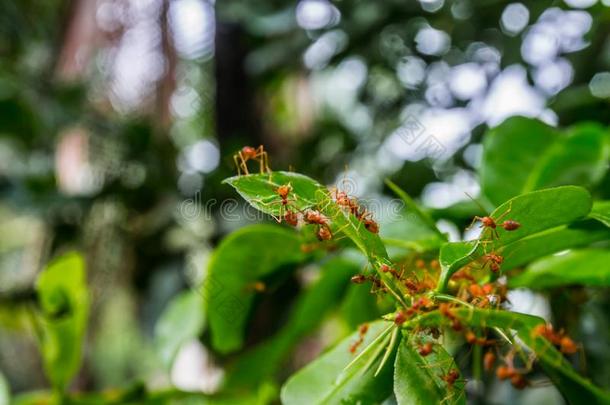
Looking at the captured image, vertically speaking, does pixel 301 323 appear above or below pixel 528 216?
below

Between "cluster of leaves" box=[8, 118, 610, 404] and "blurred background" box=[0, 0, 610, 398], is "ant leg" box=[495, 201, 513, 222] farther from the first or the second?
"blurred background" box=[0, 0, 610, 398]

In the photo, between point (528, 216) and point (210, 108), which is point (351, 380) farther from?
point (210, 108)

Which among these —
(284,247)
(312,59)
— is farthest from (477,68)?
(284,247)

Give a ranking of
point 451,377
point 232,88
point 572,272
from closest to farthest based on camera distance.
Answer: point 451,377, point 572,272, point 232,88

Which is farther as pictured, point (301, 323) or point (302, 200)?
point (301, 323)

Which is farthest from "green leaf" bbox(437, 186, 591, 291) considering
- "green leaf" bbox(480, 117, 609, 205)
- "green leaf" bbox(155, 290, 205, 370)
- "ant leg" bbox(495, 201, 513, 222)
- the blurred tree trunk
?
the blurred tree trunk

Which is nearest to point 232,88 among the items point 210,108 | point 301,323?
point 210,108

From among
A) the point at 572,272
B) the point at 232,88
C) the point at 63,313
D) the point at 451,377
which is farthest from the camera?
the point at 232,88
